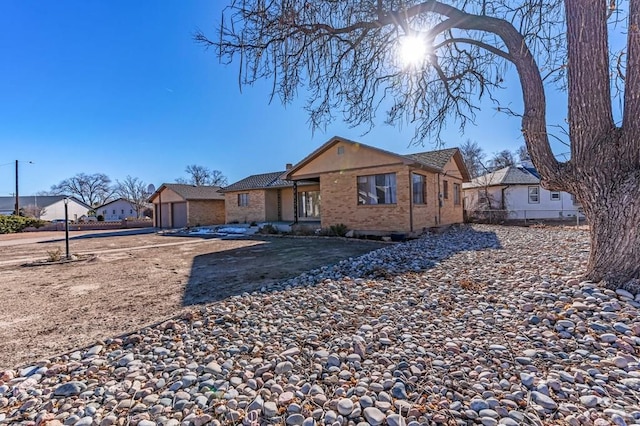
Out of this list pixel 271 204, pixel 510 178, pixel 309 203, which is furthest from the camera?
pixel 510 178

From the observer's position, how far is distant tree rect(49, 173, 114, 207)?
59.3 meters

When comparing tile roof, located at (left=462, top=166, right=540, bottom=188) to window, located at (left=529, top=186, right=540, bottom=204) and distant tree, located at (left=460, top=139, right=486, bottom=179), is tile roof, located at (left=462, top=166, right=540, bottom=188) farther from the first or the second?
distant tree, located at (left=460, top=139, right=486, bottom=179)

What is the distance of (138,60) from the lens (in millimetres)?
10891

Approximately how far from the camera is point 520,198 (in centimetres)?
2336

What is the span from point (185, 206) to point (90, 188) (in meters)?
49.0

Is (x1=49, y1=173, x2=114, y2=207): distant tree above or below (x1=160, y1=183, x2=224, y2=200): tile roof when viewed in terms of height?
above

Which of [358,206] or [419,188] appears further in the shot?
[358,206]

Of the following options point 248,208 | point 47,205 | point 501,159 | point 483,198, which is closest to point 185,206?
point 248,208

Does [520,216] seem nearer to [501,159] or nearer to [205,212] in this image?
[501,159]

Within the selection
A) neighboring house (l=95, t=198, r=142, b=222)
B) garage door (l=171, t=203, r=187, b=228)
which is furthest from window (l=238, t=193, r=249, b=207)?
neighboring house (l=95, t=198, r=142, b=222)

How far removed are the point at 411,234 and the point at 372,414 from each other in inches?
402

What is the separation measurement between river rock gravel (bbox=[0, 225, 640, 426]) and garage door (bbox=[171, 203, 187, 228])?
23.4m

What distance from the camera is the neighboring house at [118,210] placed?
50094 mm

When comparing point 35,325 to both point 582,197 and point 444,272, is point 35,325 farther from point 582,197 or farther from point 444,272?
point 582,197
